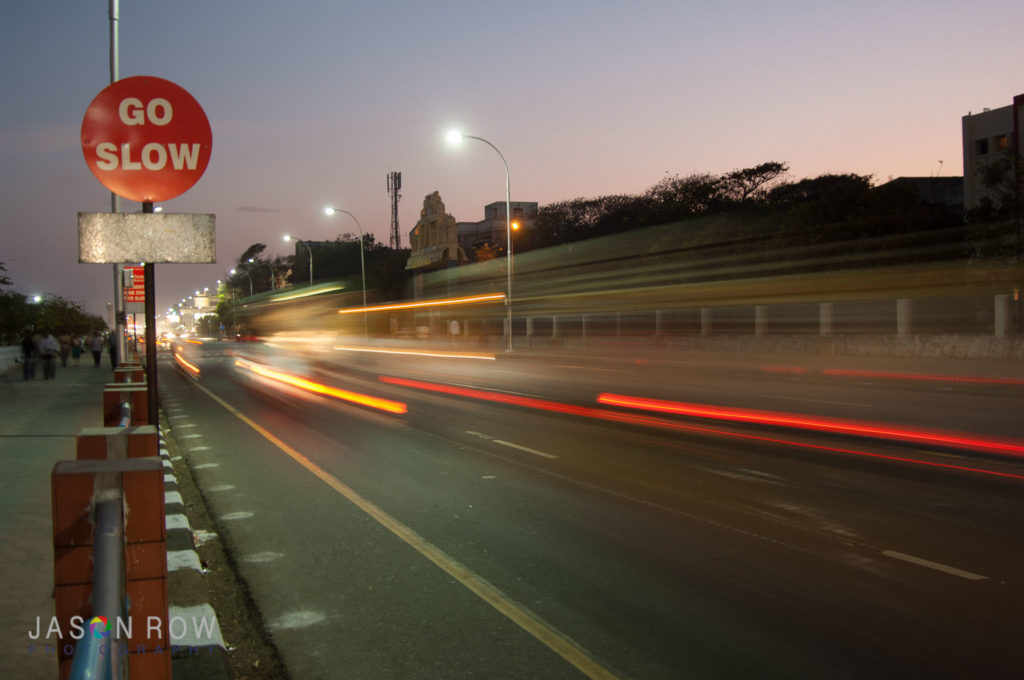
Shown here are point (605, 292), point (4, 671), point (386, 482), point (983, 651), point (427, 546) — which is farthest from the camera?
point (605, 292)

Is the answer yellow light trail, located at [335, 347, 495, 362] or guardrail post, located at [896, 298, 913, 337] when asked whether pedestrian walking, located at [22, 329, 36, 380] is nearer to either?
yellow light trail, located at [335, 347, 495, 362]

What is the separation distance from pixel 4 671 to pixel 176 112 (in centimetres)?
321

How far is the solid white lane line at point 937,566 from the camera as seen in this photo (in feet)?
16.5

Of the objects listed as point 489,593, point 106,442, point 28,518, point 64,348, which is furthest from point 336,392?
point 64,348

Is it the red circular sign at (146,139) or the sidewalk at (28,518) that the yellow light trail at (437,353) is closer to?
the sidewalk at (28,518)

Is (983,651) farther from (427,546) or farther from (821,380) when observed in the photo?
(821,380)

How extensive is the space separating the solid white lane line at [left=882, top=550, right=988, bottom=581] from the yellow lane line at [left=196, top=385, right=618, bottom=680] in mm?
2814

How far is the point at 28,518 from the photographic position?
643cm

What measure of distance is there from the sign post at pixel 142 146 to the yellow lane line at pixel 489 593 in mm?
2765

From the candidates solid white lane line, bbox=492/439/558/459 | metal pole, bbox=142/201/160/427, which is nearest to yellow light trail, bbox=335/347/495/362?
solid white lane line, bbox=492/439/558/459

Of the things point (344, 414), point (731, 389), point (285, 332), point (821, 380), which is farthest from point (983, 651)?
point (285, 332)

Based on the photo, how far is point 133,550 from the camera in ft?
8.62

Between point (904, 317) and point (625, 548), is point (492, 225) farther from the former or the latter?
point (625, 548)

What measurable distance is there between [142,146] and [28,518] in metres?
3.76
